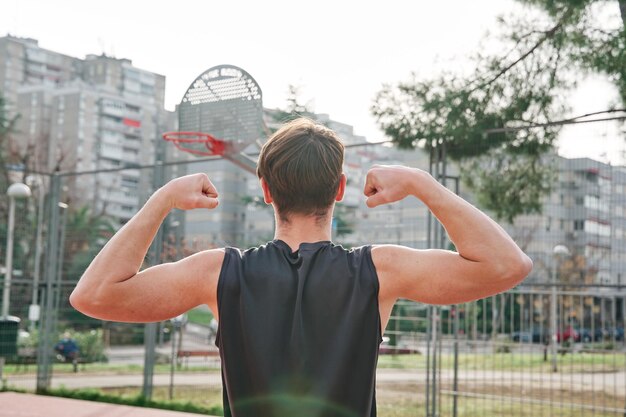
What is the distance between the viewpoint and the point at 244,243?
11.6 meters

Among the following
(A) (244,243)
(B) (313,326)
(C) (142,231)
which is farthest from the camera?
(A) (244,243)

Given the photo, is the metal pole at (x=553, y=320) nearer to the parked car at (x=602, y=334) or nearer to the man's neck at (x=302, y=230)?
the parked car at (x=602, y=334)

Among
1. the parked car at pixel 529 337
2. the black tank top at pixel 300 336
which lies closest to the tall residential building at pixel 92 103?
the parked car at pixel 529 337

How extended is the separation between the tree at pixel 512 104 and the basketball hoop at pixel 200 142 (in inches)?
70.8

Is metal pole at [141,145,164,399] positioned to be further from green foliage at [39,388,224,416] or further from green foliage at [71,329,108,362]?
green foliage at [71,329,108,362]

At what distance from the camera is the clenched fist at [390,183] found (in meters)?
1.77

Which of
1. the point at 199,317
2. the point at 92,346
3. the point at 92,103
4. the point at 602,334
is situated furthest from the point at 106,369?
the point at 92,103

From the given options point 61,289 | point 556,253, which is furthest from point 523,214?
point 61,289

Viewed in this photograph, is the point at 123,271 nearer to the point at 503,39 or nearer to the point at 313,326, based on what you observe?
the point at 313,326

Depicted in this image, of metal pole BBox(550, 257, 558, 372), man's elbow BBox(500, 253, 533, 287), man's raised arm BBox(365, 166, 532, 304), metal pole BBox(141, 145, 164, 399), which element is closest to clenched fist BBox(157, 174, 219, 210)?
man's raised arm BBox(365, 166, 532, 304)

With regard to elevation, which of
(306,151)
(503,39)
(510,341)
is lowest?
(510,341)

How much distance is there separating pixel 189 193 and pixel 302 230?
0.28 meters

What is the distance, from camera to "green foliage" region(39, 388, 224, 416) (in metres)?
9.05

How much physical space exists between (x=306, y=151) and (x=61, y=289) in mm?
9736
